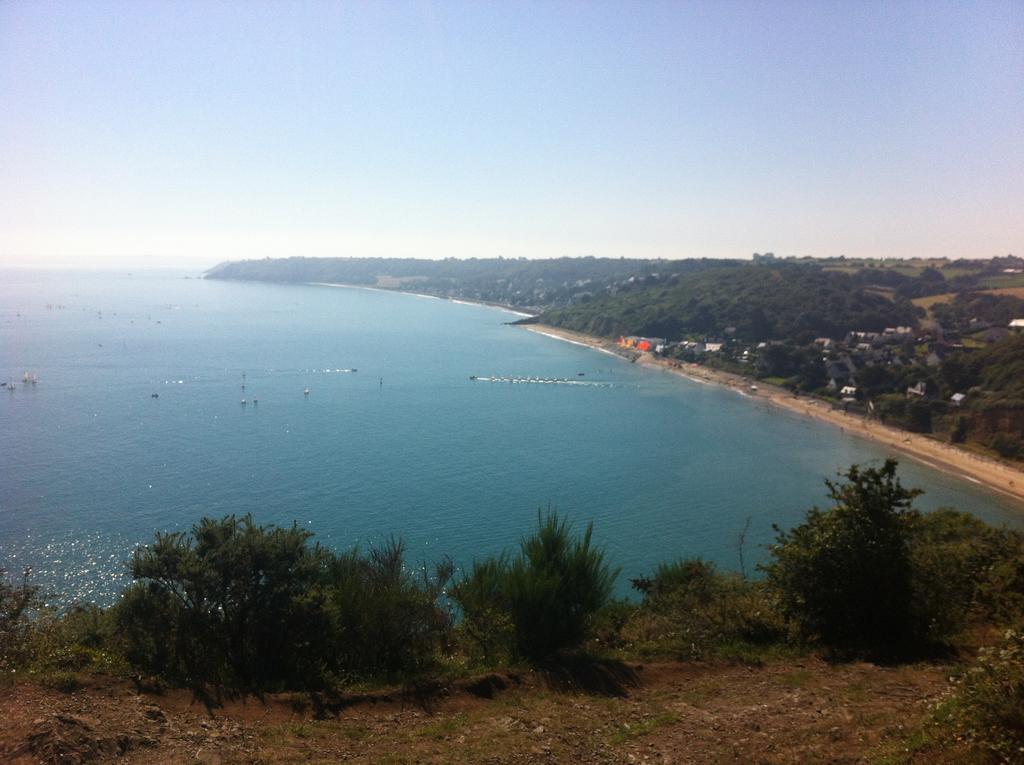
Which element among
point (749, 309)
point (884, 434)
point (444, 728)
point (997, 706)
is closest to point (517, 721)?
point (444, 728)

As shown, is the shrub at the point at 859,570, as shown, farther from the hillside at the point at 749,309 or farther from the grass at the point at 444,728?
the hillside at the point at 749,309

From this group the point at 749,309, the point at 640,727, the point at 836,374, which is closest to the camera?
the point at 640,727

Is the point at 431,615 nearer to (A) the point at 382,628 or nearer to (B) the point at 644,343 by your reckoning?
(A) the point at 382,628

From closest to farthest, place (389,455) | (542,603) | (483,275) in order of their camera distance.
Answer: (542,603), (389,455), (483,275)

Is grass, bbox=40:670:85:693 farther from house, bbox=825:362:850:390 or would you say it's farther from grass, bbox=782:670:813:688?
house, bbox=825:362:850:390

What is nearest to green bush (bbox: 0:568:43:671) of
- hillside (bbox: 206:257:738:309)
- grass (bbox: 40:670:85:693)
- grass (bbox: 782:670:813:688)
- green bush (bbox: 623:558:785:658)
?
grass (bbox: 40:670:85:693)

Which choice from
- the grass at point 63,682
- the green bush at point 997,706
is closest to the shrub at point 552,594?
the green bush at point 997,706
